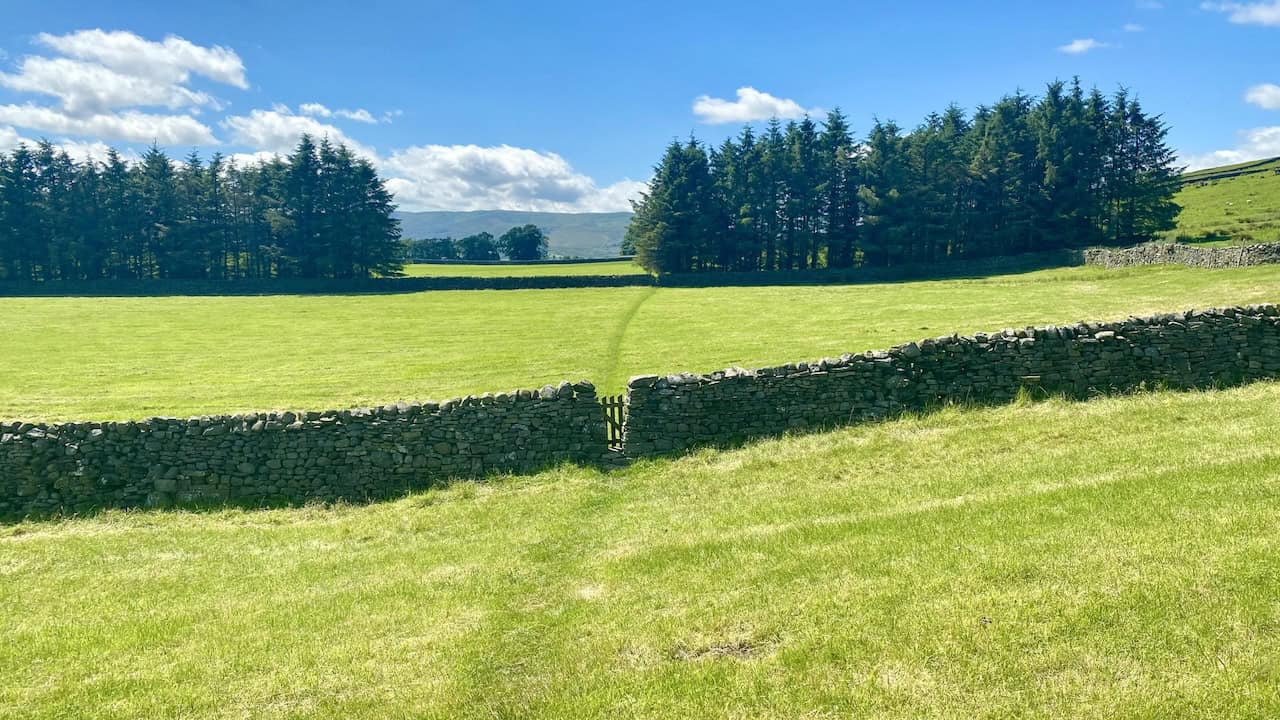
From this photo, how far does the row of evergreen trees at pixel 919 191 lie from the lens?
2813 inches

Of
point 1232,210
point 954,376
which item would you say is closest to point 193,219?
point 954,376

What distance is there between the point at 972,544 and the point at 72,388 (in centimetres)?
3280

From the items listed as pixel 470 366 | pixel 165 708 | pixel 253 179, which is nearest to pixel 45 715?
pixel 165 708

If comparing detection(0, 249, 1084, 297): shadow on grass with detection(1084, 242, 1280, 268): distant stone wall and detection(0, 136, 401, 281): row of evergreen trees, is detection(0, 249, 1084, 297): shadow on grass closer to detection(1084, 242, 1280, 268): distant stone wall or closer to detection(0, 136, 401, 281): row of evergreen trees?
detection(0, 136, 401, 281): row of evergreen trees

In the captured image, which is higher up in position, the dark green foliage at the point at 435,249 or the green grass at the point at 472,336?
the dark green foliage at the point at 435,249

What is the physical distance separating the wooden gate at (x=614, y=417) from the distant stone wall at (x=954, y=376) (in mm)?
317

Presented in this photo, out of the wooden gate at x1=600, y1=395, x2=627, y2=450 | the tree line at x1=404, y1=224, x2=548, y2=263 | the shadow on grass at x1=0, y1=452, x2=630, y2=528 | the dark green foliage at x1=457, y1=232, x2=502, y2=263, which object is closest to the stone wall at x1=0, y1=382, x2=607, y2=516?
the shadow on grass at x1=0, y1=452, x2=630, y2=528

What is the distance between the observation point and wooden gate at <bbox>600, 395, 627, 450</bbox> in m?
16.2

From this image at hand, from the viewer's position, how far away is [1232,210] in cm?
7050

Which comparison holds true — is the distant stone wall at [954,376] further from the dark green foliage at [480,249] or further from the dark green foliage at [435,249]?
the dark green foliage at [435,249]

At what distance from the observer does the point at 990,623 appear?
6.68m

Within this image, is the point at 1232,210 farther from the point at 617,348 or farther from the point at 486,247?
the point at 486,247

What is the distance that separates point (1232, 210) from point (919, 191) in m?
29.1

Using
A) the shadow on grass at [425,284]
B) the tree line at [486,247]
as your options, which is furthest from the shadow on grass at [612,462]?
the tree line at [486,247]
